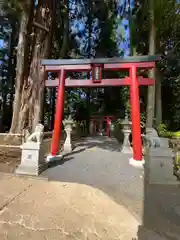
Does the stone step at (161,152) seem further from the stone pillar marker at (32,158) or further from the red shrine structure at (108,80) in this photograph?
the stone pillar marker at (32,158)

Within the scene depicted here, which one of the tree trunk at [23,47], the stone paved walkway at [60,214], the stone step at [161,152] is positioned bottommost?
the stone paved walkway at [60,214]

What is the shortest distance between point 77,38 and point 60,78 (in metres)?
14.4

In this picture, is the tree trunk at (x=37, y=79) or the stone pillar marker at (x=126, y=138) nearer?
the stone pillar marker at (x=126, y=138)

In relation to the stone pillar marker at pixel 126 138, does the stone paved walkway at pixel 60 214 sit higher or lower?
lower

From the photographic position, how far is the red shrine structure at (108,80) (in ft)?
19.7

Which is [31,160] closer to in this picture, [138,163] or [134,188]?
[134,188]

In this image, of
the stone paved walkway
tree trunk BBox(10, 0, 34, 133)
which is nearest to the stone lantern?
the stone paved walkway

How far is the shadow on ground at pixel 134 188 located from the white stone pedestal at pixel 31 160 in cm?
28

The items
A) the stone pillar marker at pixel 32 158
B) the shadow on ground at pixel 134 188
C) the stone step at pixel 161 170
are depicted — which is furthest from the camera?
the stone pillar marker at pixel 32 158

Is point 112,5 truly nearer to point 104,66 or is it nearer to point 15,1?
point 15,1

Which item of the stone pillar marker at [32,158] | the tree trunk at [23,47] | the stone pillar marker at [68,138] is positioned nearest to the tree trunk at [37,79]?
the tree trunk at [23,47]

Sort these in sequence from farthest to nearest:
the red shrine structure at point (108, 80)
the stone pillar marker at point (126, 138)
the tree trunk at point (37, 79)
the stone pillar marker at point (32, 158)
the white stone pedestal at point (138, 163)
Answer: the tree trunk at point (37, 79) < the stone pillar marker at point (126, 138) < the red shrine structure at point (108, 80) < the white stone pedestal at point (138, 163) < the stone pillar marker at point (32, 158)

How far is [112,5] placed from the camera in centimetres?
1496

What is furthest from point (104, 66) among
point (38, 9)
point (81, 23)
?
point (81, 23)
